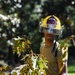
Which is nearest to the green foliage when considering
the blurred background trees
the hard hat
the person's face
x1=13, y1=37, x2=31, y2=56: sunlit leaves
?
x1=13, y1=37, x2=31, y2=56: sunlit leaves

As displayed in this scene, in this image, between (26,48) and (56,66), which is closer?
(26,48)

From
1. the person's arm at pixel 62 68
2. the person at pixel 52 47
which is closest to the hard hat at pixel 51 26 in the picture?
the person at pixel 52 47

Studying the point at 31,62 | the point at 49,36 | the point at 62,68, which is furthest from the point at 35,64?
the point at 49,36

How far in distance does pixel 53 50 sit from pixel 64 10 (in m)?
22.9

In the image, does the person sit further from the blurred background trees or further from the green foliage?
the blurred background trees

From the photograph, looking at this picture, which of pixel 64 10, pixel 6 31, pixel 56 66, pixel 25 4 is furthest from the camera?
pixel 64 10

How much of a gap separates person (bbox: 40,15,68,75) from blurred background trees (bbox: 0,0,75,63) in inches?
684

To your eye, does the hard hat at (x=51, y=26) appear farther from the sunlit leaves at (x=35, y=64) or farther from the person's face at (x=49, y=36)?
the sunlit leaves at (x=35, y=64)

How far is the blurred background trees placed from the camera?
22.4 metres

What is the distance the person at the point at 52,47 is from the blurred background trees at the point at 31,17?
17367 mm

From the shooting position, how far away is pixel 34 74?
3088mm

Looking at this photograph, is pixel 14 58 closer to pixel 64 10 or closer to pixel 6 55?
pixel 6 55

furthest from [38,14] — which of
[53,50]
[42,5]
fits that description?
[53,50]

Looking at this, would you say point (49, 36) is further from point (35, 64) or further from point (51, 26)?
point (35, 64)
